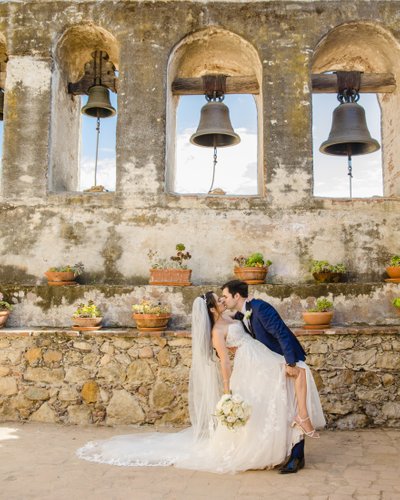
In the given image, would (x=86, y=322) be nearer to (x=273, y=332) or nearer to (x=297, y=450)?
(x=273, y=332)

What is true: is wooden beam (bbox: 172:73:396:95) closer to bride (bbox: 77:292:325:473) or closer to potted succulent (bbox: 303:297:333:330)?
potted succulent (bbox: 303:297:333:330)

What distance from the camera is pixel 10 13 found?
25.7 feet

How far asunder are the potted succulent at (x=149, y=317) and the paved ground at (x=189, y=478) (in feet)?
5.24

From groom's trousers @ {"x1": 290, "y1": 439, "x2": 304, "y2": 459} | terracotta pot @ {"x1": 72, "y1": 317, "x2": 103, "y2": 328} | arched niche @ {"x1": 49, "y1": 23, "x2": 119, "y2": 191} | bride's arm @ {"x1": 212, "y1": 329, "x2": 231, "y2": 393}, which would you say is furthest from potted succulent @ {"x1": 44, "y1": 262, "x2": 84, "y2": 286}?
groom's trousers @ {"x1": 290, "y1": 439, "x2": 304, "y2": 459}

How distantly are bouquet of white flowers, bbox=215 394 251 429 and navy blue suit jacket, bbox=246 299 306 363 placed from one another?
581 mm

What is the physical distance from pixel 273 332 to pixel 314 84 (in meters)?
4.73

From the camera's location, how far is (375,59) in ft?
27.3

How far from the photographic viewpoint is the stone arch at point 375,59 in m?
7.75

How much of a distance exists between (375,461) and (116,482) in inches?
102

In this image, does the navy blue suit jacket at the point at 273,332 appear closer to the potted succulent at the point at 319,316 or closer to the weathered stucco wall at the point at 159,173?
the potted succulent at the point at 319,316

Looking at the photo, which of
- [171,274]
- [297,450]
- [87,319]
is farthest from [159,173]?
[297,450]

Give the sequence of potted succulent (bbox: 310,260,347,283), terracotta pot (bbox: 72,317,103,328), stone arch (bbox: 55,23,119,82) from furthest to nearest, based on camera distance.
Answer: stone arch (bbox: 55,23,119,82), potted succulent (bbox: 310,260,347,283), terracotta pot (bbox: 72,317,103,328)

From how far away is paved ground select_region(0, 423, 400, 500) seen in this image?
13.6ft

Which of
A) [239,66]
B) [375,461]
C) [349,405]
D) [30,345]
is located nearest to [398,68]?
[239,66]
